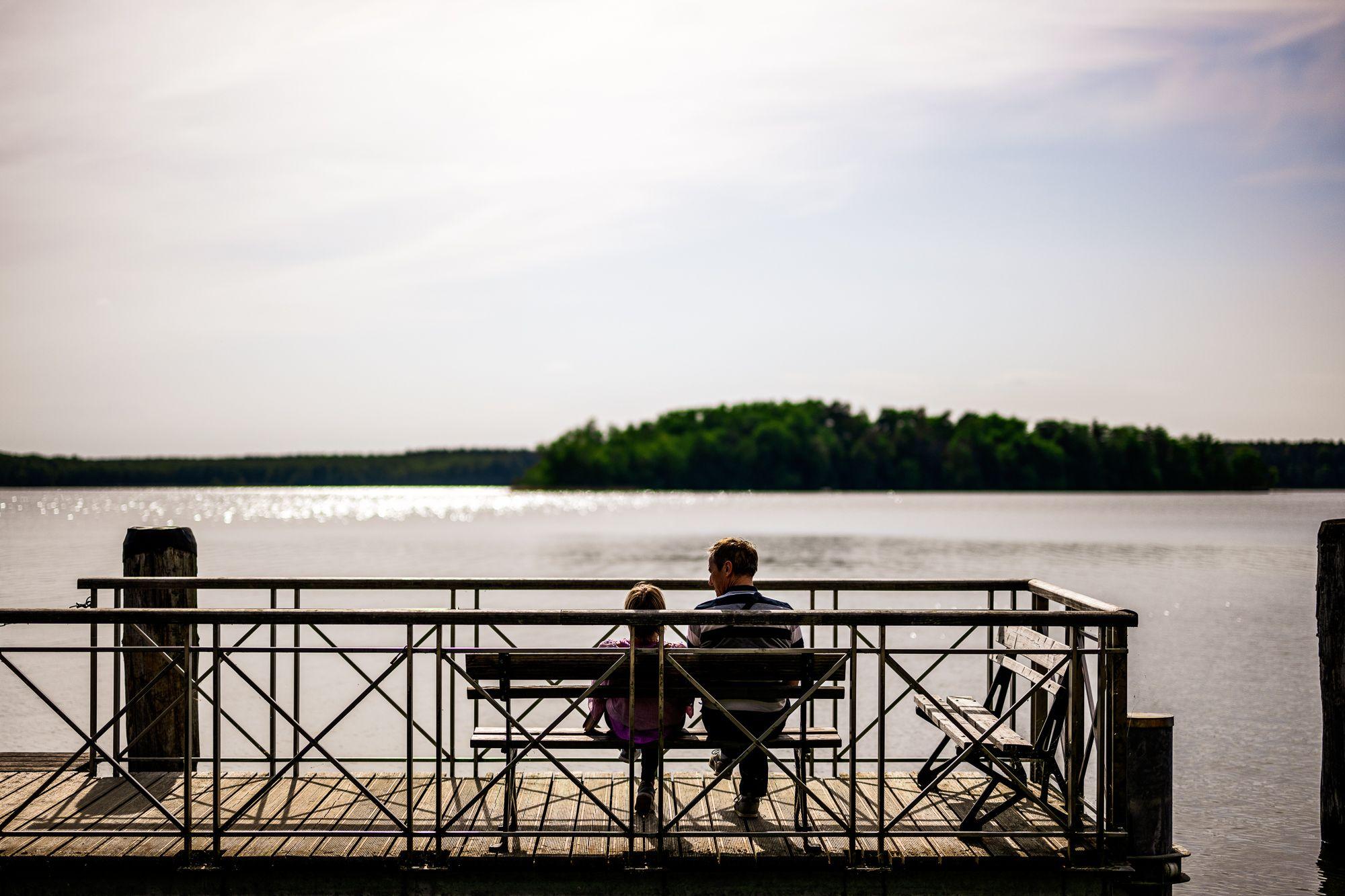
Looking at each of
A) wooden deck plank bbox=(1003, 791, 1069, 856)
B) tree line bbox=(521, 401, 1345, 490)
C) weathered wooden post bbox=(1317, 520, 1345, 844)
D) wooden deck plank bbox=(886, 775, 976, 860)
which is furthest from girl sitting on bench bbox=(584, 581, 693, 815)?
tree line bbox=(521, 401, 1345, 490)

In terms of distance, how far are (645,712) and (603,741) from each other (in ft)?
0.94

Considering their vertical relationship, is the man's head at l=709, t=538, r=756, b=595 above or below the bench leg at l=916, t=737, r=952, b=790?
above

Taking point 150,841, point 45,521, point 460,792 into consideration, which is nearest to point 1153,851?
point 460,792

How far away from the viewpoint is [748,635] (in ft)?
20.4

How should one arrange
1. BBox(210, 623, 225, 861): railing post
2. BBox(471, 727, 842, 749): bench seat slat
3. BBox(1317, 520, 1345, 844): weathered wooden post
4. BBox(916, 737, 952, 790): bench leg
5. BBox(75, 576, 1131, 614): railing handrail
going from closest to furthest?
BBox(210, 623, 225, 861): railing post, BBox(471, 727, 842, 749): bench seat slat, BBox(916, 737, 952, 790): bench leg, BBox(75, 576, 1131, 614): railing handrail, BBox(1317, 520, 1345, 844): weathered wooden post

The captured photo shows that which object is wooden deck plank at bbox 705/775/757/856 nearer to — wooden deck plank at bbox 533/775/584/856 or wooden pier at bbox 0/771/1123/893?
wooden pier at bbox 0/771/1123/893

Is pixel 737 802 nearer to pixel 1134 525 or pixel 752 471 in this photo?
pixel 1134 525

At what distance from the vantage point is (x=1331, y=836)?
10328mm

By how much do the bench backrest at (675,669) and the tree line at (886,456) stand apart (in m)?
142

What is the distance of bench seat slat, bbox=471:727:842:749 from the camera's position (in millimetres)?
6145

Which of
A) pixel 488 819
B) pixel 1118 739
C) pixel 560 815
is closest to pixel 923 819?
pixel 1118 739

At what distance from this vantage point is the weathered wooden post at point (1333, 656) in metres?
9.80

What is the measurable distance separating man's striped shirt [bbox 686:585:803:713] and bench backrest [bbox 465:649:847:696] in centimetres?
18

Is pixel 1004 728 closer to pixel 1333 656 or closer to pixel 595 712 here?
pixel 595 712
